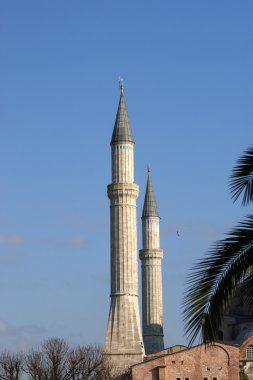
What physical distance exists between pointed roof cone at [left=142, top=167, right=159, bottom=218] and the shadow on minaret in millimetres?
8960

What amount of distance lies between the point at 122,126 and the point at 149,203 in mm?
14861

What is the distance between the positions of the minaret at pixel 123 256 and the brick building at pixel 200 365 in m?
2.37

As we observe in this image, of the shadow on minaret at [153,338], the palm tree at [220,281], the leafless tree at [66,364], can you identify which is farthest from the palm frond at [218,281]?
the shadow on minaret at [153,338]

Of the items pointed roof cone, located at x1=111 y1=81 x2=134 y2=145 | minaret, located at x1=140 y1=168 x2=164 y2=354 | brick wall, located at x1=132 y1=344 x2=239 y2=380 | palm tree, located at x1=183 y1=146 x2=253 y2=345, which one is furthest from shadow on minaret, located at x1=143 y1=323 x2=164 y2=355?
palm tree, located at x1=183 y1=146 x2=253 y2=345

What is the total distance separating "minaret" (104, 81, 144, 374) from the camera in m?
47.8

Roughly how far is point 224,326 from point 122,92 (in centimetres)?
1745

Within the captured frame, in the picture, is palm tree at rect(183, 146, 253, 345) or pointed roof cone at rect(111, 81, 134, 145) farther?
pointed roof cone at rect(111, 81, 134, 145)

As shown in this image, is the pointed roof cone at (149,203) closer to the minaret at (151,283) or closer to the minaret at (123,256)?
the minaret at (151,283)

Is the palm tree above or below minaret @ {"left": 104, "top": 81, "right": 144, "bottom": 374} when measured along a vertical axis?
below

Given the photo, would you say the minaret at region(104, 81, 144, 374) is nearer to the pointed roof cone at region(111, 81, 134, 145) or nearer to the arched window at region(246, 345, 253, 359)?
the pointed roof cone at region(111, 81, 134, 145)

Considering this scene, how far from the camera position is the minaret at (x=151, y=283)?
201ft

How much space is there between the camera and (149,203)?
215 feet

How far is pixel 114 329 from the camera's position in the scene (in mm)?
47656

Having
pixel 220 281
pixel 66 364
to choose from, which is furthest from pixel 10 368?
pixel 220 281
